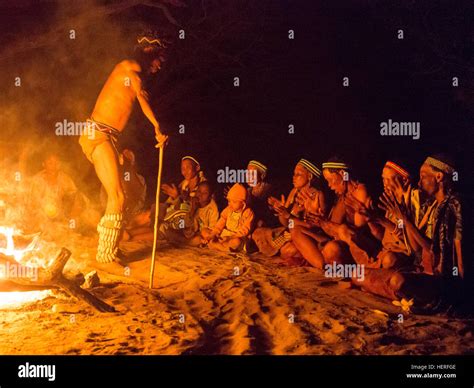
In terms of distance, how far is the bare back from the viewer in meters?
8.03

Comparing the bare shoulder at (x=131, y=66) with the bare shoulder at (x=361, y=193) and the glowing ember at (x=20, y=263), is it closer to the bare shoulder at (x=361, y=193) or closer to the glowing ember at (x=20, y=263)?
the glowing ember at (x=20, y=263)

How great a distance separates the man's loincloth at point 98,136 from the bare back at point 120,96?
6 centimetres

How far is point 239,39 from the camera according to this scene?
8.70 m

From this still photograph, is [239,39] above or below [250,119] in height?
above

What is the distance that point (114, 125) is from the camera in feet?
26.4

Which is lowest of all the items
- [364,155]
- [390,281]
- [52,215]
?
[390,281]

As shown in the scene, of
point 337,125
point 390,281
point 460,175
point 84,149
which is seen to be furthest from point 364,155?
point 84,149

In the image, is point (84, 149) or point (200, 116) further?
point (200, 116)

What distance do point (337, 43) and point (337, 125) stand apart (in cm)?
120

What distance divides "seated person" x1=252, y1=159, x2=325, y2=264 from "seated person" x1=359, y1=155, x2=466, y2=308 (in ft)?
3.79

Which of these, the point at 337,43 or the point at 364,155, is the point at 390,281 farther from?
the point at 337,43

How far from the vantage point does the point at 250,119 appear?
8.92 m
